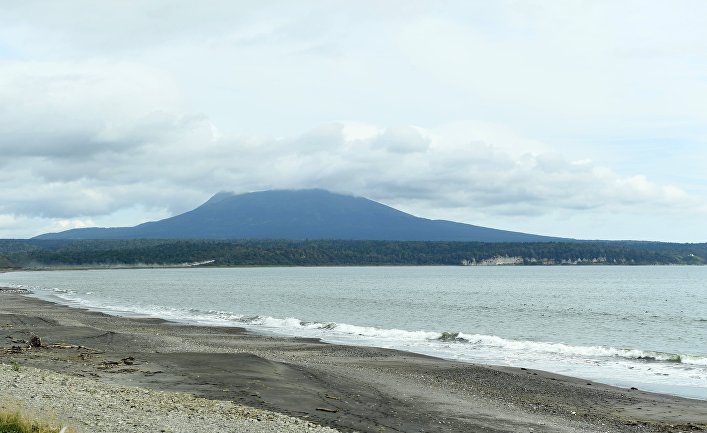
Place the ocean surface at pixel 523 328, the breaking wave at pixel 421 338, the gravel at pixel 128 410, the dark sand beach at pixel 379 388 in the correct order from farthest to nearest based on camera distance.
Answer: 1. the breaking wave at pixel 421 338
2. the ocean surface at pixel 523 328
3. the dark sand beach at pixel 379 388
4. the gravel at pixel 128 410

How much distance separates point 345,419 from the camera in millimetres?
15461

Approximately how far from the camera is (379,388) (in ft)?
66.0

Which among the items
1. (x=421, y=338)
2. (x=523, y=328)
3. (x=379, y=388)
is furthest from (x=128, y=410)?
(x=523, y=328)

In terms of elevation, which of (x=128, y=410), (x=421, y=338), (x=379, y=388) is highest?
(x=128, y=410)

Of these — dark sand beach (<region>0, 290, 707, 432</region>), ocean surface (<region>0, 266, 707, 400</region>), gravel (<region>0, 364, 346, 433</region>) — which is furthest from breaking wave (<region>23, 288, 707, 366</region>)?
gravel (<region>0, 364, 346, 433</region>)

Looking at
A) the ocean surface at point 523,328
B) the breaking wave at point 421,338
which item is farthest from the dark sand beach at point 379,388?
the breaking wave at point 421,338

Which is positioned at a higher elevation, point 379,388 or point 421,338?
point 379,388

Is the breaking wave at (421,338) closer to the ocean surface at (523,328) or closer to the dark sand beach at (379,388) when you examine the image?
the ocean surface at (523,328)

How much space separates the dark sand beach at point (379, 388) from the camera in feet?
53.6

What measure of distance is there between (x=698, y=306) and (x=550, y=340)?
132 feet

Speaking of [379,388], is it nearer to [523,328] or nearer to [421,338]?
[421,338]

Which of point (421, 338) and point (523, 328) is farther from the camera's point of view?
point (523, 328)

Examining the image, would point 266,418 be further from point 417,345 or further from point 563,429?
point 417,345

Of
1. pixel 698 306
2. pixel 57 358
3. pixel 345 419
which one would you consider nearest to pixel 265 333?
pixel 57 358
